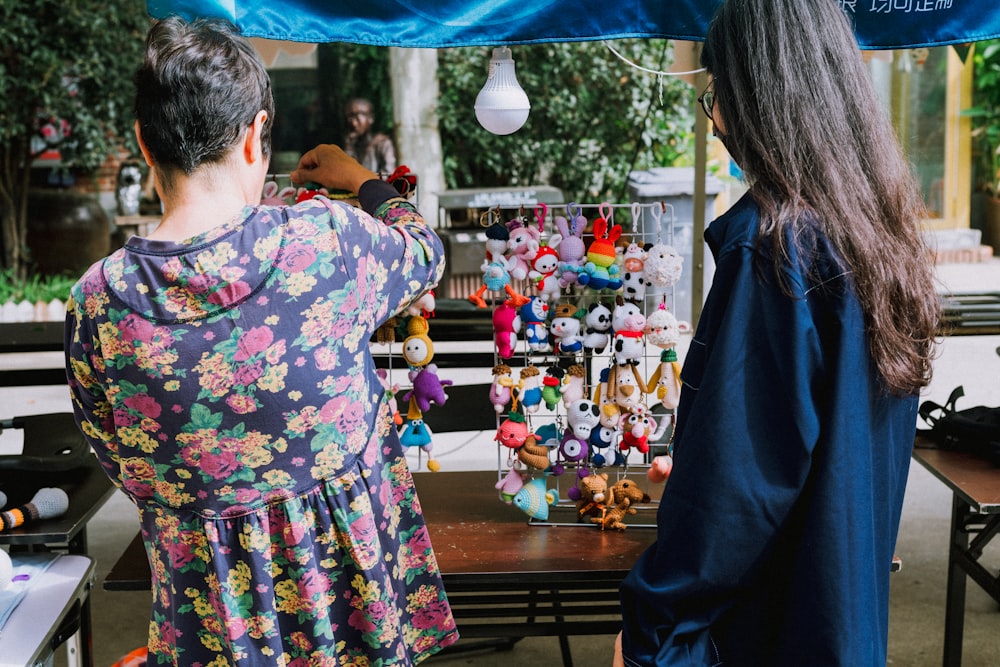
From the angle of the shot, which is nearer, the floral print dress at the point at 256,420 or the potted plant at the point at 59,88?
the floral print dress at the point at 256,420

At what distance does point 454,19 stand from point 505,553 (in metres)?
1.15

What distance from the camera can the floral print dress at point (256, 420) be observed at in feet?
4.61

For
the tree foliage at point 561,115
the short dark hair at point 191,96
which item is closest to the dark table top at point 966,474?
the short dark hair at point 191,96

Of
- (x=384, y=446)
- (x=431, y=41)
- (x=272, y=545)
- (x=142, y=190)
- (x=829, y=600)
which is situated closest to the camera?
(x=829, y=600)

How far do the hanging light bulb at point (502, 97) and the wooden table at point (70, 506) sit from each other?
1.29 m

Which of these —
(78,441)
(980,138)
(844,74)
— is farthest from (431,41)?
(980,138)

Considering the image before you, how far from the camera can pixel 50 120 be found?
28.5 ft

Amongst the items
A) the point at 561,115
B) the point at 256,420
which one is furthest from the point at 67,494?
the point at 561,115

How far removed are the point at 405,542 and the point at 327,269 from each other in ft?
1.84

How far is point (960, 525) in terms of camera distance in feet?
9.14

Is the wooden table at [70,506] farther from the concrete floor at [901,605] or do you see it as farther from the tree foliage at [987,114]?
the tree foliage at [987,114]

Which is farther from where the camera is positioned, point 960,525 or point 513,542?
point 960,525

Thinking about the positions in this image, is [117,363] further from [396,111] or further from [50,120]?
[50,120]

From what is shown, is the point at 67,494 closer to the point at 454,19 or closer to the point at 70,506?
the point at 70,506
